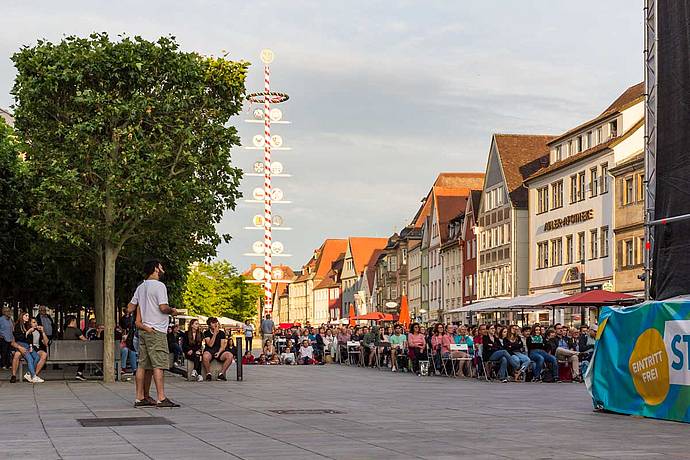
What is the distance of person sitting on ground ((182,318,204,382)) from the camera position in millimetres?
28094

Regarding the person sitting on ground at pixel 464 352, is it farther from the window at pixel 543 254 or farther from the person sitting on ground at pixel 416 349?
the window at pixel 543 254

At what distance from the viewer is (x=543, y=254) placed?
242 ft

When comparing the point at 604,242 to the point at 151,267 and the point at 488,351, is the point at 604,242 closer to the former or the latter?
the point at 488,351

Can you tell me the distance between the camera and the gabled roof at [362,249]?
164 m

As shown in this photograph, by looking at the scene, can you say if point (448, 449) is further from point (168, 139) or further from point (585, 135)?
point (585, 135)

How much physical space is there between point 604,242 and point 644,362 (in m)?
47.5

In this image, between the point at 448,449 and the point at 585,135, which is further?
the point at 585,135

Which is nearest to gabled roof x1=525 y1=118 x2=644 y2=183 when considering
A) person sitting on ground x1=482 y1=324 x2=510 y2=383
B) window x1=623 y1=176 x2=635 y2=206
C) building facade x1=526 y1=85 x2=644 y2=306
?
building facade x1=526 y1=85 x2=644 y2=306

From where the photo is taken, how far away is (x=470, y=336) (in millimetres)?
37750

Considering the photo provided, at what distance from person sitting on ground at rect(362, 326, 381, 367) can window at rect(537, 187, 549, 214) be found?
30.1 meters

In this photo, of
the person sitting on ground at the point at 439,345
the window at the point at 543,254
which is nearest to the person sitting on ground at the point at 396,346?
the person sitting on ground at the point at 439,345

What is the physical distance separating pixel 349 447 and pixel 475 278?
3137 inches

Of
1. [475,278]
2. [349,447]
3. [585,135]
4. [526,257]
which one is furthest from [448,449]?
[475,278]

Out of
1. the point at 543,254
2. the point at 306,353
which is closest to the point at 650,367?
the point at 306,353
